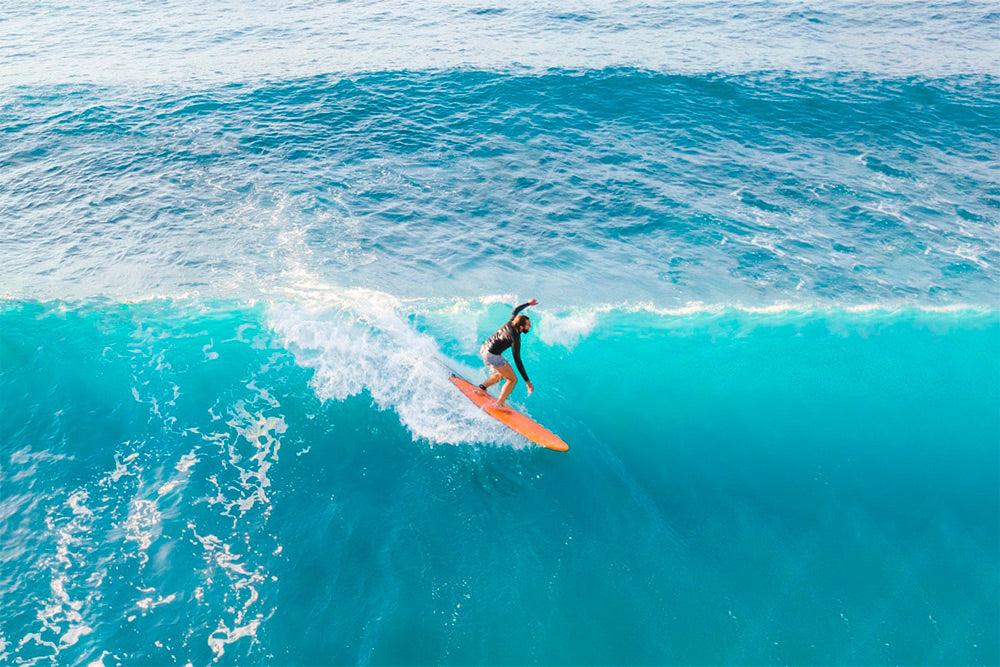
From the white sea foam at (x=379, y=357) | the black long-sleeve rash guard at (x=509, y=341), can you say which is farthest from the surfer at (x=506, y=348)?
the white sea foam at (x=379, y=357)

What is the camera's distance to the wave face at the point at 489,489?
1223 centimetres

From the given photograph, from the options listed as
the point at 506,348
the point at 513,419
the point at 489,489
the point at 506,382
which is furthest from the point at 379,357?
the point at 489,489

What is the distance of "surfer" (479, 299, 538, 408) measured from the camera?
15086 mm

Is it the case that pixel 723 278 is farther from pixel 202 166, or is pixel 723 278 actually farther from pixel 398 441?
pixel 202 166

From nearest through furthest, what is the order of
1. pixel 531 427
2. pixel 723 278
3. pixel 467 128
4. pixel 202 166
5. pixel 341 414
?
pixel 531 427 < pixel 341 414 < pixel 723 278 < pixel 202 166 < pixel 467 128

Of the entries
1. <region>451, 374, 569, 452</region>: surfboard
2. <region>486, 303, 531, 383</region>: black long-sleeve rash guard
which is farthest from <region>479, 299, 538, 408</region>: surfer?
<region>451, 374, 569, 452</region>: surfboard

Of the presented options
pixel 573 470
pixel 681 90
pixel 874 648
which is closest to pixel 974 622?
pixel 874 648

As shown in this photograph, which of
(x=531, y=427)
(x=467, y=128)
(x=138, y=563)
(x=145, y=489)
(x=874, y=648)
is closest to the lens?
(x=874, y=648)

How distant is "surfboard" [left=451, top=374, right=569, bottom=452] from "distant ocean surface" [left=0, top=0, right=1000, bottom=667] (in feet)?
1.55

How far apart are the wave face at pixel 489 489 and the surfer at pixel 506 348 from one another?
4.08 feet

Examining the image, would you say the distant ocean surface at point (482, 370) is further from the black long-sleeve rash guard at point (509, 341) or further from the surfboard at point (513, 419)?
the black long-sleeve rash guard at point (509, 341)

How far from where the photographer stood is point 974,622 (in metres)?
12.3

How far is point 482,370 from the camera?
1873cm

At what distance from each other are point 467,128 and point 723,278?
17781 millimetres
